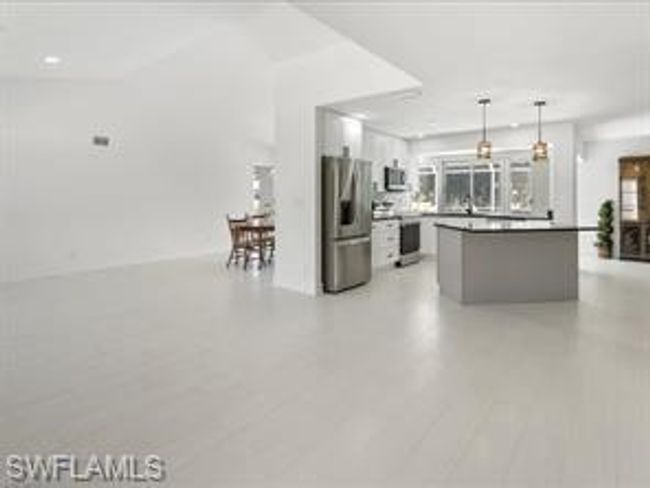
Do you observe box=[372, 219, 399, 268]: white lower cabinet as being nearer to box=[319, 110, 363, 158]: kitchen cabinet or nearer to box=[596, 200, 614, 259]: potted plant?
box=[319, 110, 363, 158]: kitchen cabinet

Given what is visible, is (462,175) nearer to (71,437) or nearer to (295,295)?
(295,295)

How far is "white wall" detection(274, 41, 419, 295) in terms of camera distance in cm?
583

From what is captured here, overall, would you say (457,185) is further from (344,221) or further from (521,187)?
(344,221)

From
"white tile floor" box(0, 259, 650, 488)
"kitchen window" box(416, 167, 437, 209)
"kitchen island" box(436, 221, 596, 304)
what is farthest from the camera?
"kitchen window" box(416, 167, 437, 209)

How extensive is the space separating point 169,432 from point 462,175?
9.04m

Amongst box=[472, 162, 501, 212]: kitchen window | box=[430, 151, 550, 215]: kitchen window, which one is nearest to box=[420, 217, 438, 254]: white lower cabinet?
box=[430, 151, 550, 215]: kitchen window

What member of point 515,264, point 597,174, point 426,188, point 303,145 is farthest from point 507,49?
point 597,174

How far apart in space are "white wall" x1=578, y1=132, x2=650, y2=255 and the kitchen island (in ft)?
15.2

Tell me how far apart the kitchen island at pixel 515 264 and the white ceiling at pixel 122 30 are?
3093mm

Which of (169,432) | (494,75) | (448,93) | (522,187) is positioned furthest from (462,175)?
(169,432)

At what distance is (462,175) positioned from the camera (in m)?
10.3

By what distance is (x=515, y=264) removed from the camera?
578cm

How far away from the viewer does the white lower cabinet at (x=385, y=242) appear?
789 cm

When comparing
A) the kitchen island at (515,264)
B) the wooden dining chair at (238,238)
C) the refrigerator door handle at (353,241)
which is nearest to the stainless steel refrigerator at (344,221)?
the refrigerator door handle at (353,241)
